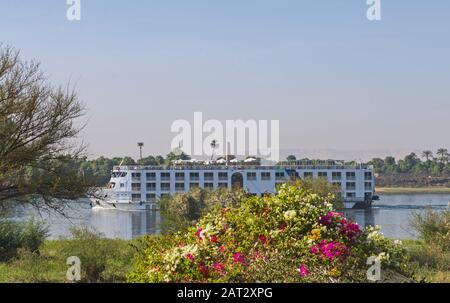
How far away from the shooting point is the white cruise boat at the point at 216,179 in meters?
68.8

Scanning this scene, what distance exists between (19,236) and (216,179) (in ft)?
167

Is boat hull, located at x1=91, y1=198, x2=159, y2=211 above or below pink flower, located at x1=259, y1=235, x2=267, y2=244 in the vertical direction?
below

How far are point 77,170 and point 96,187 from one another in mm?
709

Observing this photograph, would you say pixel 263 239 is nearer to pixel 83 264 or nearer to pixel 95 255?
pixel 83 264

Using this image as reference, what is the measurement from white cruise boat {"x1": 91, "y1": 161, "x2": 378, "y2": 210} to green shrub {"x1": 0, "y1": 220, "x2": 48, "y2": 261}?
160ft

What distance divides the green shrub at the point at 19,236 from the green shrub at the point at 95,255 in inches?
113

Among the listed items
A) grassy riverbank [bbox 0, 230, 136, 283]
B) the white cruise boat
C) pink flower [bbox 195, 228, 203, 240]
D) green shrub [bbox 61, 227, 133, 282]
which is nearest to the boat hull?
the white cruise boat

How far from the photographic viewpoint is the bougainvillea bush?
8.45 metres

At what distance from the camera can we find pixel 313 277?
833 cm

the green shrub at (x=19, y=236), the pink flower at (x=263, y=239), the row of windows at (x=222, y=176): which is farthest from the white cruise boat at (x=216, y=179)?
the pink flower at (x=263, y=239)

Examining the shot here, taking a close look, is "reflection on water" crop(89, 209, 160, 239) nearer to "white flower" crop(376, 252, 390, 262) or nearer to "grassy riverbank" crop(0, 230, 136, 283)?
"grassy riverbank" crop(0, 230, 136, 283)
